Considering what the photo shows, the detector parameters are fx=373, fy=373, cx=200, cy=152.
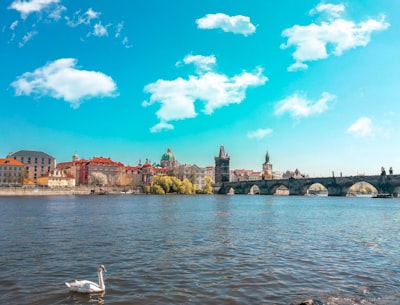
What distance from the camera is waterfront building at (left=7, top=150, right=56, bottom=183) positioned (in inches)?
7170

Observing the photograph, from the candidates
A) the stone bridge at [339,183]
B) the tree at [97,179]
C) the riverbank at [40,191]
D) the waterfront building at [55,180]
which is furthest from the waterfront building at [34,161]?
the stone bridge at [339,183]

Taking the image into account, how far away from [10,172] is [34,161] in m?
24.4

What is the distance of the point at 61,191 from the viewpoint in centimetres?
14362

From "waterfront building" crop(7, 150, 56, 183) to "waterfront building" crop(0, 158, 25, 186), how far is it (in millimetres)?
14440

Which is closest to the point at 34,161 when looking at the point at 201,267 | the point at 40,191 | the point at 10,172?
the point at 10,172

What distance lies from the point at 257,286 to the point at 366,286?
4.48m

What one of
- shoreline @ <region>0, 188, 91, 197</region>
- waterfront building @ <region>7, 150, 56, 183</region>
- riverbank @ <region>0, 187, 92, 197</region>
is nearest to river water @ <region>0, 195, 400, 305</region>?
shoreline @ <region>0, 188, 91, 197</region>

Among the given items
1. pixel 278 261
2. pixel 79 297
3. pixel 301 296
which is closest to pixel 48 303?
pixel 79 297

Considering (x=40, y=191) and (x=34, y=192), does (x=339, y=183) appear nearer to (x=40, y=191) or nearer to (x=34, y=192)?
(x=40, y=191)

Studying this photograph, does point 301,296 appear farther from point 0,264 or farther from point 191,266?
point 0,264

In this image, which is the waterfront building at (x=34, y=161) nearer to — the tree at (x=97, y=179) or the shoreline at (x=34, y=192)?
the tree at (x=97, y=179)

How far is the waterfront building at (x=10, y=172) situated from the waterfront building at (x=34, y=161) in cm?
1444

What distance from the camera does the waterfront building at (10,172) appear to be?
6225 inches

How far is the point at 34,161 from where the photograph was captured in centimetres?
18575
